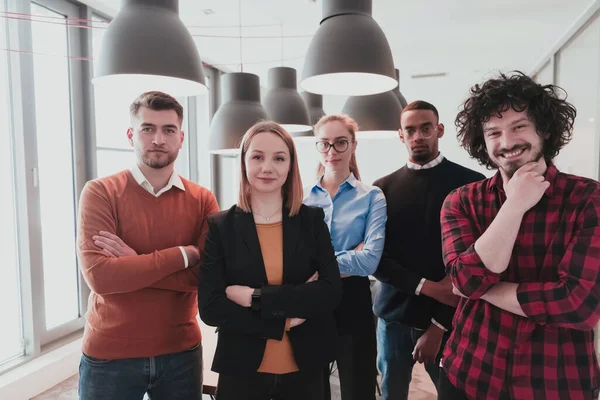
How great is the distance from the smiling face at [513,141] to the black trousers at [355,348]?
833 mm

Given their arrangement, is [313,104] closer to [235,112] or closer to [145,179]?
[235,112]

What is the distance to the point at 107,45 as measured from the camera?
129cm

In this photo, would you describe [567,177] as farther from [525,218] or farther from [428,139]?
[428,139]

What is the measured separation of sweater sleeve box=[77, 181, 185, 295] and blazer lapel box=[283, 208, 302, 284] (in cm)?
40

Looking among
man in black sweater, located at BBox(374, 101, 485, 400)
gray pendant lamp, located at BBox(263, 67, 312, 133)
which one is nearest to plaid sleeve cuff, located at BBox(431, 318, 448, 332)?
man in black sweater, located at BBox(374, 101, 485, 400)

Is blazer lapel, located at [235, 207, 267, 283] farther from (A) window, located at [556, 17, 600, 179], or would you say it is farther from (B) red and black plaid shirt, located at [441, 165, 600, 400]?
(A) window, located at [556, 17, 600, 179]

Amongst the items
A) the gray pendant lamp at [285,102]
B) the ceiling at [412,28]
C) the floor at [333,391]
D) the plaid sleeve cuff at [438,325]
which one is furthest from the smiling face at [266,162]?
the ceiling at [412,28]

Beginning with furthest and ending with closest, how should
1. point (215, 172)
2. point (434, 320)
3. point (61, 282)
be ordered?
point (215, 172), point (61, 282), point (434, 320)

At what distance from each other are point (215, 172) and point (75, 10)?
2820 millimetres

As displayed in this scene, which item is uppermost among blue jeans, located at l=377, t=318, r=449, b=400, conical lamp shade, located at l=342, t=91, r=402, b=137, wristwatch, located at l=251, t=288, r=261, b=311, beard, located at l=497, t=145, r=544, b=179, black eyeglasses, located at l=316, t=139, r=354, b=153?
conical lamp shade, located at l=342, t=91, r=402, b=137

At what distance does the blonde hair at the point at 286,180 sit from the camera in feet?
4.88

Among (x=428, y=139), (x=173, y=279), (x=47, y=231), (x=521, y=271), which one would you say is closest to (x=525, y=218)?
(x=521, y=271)

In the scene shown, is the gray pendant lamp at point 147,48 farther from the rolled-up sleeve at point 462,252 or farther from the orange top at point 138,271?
the rolled-up sleeve at point 462,252

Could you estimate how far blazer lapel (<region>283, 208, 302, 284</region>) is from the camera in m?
1.40
